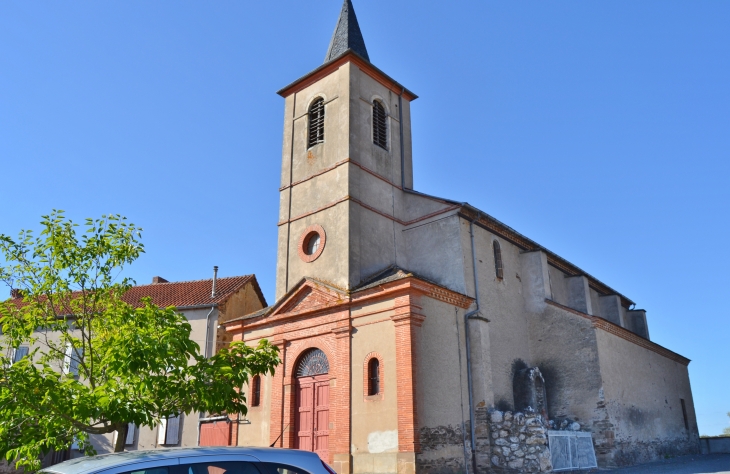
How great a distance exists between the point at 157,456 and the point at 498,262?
55.3 ft

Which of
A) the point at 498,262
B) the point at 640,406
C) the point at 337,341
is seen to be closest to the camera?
the point at 337,341

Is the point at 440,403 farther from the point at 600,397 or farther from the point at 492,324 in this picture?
the point at 600,397

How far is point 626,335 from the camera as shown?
22.6m

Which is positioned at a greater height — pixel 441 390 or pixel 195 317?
pixel 195 317

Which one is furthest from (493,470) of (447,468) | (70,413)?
(70,413)

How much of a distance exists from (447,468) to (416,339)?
341 cm

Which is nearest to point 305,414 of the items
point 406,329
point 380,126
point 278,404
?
point 278,404

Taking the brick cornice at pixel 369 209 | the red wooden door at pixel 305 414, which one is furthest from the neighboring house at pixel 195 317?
the brick cornice at pixel 369 209

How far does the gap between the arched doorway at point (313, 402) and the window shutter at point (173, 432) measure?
20.5ft

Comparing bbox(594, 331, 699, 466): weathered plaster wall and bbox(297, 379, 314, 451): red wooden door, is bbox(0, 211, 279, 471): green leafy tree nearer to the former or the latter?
bbox(297, 379, 314, 451): red wooden door

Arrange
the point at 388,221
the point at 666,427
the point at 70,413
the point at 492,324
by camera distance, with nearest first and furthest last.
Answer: the point at 70,413 → the point at 492,324 → the point at 388,221 → the point at 666,427

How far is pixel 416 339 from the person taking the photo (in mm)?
16031

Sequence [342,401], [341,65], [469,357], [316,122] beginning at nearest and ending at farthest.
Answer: [342,401], [469,357], [341,65], [316,122]

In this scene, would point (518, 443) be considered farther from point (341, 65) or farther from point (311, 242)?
point (341, 65)
